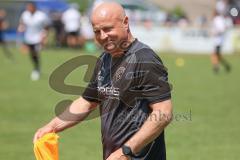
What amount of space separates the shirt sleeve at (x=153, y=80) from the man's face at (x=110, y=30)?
0.72ft

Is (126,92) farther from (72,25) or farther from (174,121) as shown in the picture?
(72,25)

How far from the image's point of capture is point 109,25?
4.40 meters

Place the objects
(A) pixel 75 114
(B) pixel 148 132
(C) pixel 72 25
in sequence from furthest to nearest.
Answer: (C) pixel 72 25, (A) pixel 75 114, (B) pixel 148 132

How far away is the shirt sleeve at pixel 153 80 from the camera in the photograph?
4.41m

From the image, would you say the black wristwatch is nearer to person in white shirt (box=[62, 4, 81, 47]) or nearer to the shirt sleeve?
the shirt sleeve

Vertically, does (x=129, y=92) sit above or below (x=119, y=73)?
below

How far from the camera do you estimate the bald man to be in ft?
14.4

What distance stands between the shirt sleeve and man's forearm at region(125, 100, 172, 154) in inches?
4.9

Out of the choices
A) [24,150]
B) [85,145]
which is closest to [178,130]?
[85,145]

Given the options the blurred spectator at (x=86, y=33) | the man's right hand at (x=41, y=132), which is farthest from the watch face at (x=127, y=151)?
the blurred spectator at (x=86, y=33)

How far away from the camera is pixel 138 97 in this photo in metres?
4.61

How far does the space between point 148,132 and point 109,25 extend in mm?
743

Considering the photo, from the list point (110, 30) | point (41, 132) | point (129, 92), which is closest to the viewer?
point (110, 30)

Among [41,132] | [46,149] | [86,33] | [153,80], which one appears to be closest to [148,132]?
[153,80]
